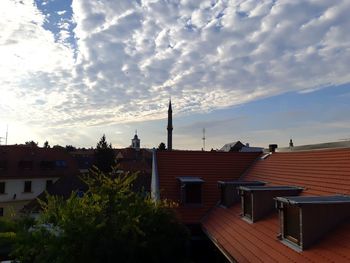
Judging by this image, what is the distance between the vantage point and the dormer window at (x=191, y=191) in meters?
18.6

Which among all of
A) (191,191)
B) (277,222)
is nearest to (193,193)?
(191,191)

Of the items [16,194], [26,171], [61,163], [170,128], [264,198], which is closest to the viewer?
[264,198]

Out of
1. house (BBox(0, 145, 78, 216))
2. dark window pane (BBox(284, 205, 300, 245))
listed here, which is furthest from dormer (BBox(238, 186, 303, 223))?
house (BBox(0, 145, 78, 216))

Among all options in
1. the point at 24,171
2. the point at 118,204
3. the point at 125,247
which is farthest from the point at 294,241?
the point at 24,171

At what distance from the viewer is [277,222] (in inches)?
472

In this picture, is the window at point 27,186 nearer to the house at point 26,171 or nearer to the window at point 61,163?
the house at point 26,171

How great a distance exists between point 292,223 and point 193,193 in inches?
357

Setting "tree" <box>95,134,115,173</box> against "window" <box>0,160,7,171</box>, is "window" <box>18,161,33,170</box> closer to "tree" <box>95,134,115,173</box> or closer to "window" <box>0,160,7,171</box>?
"window" <box>0,160,7,171</box>

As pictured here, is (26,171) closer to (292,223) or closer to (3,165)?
(3,165)

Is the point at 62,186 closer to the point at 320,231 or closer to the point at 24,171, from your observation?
the point at 24,171

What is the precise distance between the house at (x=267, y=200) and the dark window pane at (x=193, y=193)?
Result: 0.05m

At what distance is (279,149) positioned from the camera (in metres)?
20.0

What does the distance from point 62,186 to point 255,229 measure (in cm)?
3107

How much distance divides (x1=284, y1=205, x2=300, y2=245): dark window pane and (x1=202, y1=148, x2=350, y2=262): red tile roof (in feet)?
1.07
